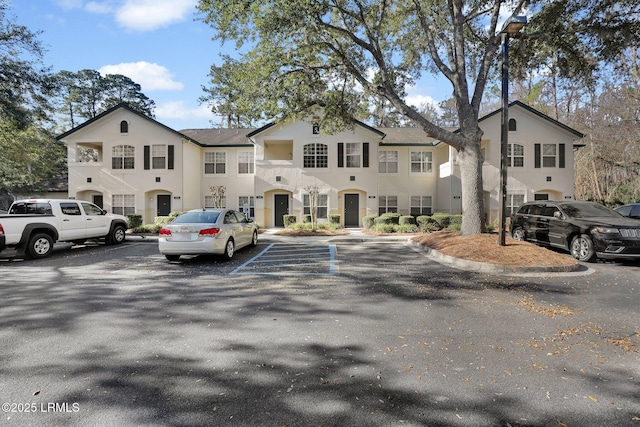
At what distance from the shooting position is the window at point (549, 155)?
21.9m

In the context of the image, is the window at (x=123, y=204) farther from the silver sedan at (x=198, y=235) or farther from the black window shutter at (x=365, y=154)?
the black window shutter at (x=365, y=154)

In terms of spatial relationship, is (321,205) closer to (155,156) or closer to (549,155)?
(155,156)

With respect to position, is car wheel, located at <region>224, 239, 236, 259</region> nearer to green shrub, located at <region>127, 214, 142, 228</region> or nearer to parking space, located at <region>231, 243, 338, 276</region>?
parking space, located at <region>231, 243, 338, 276</region>

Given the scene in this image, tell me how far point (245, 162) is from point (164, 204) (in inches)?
238

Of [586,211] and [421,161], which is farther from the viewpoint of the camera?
[421,161]

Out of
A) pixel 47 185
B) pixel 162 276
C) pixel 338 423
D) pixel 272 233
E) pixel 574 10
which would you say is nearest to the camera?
pixel 338 423

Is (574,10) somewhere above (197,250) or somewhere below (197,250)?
above

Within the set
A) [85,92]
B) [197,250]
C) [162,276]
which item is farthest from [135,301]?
[85,92]

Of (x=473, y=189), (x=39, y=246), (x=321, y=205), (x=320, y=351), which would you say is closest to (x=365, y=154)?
(x=321, y=205)

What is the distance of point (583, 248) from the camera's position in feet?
32.3

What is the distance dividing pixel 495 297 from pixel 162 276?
717 centimetres

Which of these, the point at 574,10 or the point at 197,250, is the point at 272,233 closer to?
the point at 197,250

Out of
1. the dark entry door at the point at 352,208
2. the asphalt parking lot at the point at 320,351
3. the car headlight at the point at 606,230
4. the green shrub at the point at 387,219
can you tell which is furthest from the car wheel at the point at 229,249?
the dark entry door at the point at 352,208

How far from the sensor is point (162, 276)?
809cm
